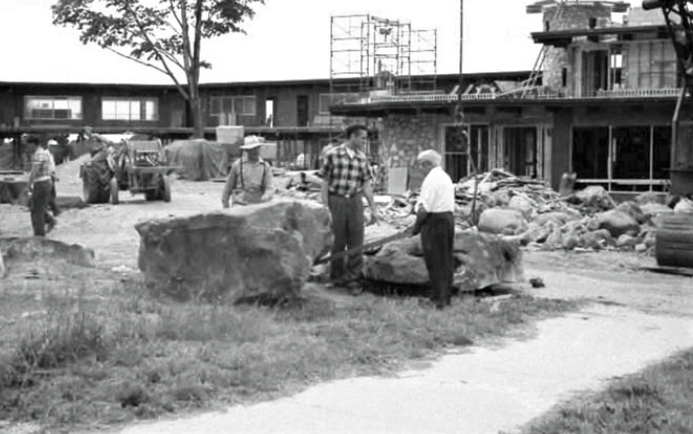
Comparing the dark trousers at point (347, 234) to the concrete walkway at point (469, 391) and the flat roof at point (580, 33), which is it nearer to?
the concrete walkway at point (469, 391)

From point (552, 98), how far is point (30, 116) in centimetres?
4173

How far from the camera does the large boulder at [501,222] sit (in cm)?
2486

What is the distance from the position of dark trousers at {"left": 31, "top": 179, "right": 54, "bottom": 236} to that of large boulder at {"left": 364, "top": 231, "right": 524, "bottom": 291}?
25.8 ft

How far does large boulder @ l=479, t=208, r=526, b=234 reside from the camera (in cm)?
2486

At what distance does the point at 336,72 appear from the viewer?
49531 mm

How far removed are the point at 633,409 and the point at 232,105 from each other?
2393 inches

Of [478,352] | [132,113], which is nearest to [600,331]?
[478,352]

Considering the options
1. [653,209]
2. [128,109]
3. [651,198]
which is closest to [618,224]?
[653,209]

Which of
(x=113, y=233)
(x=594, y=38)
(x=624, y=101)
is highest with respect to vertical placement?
(x=594, y=38)

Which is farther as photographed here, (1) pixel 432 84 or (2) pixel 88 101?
(2) pixel 88 101

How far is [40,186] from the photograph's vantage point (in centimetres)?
1883

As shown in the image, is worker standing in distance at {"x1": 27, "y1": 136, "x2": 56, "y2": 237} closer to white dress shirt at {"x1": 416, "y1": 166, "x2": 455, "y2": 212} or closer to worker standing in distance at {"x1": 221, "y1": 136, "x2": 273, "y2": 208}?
worker standing in distance at {"x1": 221, "y1": 136, "x2": 273, "y2": 208}

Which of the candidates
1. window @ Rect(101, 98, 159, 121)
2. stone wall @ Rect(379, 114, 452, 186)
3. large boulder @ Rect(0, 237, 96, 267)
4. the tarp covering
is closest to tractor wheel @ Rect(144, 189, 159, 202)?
stone wall @ Rect(379, 114, 452, 186)

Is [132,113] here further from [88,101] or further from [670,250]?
[670,250]
